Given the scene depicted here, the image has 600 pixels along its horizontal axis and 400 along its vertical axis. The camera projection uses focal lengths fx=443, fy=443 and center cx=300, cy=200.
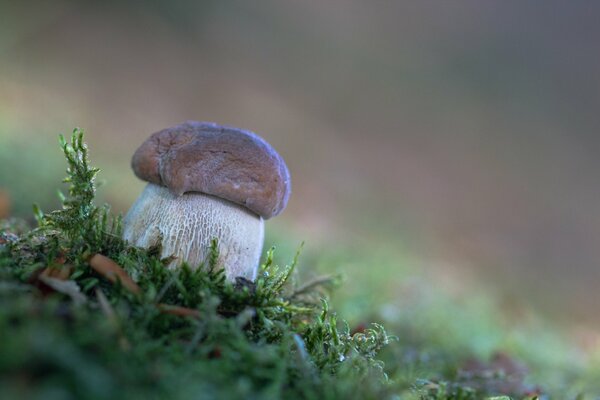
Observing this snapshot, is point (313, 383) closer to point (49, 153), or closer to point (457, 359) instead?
point (457, 359)

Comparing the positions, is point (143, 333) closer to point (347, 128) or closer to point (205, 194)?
point (205, 194)

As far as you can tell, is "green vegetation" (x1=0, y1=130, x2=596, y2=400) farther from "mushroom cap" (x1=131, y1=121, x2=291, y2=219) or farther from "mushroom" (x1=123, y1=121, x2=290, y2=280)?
"mushroom cap" (x1=131, y1=121, x2=291, y2=219)

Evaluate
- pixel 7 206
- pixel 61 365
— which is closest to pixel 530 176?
pixel 7 206

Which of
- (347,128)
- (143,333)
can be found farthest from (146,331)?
(347,128)

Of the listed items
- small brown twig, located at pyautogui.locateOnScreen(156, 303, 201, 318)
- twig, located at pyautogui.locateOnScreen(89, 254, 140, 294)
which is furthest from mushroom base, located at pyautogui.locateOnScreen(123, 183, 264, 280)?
small brown twig, located at pyautogui.locateOnScreen(156, 303, 201, 318)

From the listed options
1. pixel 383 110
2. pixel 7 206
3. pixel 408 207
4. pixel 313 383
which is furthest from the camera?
pixel 383 110
